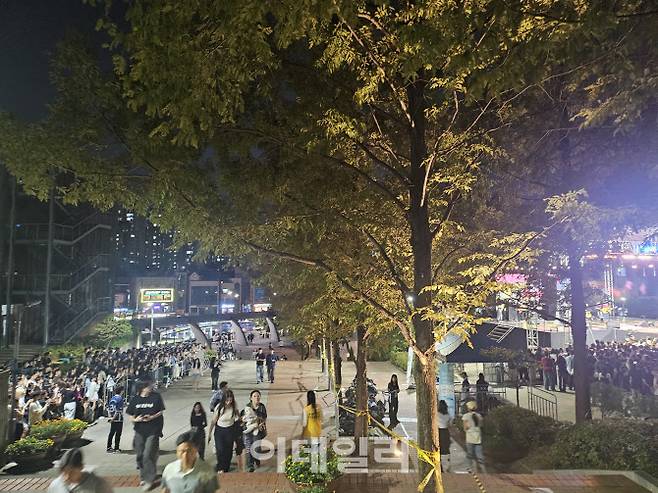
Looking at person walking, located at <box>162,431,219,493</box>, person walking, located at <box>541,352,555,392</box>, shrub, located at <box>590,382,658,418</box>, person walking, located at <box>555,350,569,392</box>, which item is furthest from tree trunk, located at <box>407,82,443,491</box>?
person walking, located at <box>555,350,569,392</box>

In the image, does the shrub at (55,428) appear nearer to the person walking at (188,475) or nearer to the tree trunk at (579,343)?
the person walking at (188,475)

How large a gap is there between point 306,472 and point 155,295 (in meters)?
48.0

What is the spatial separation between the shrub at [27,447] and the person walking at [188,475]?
5810 mm

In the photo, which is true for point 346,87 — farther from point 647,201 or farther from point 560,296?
point 560,296

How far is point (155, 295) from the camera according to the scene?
51.3 m

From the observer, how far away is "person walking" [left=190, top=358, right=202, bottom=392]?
22852 mm

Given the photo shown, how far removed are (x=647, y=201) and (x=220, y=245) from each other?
239 inches

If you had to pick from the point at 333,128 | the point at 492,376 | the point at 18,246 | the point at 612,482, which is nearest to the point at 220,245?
the point at 333,128

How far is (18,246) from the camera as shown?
112 ft

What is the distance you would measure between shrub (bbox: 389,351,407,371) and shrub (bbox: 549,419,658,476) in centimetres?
1952

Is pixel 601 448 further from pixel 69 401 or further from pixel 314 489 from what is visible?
pixel 69 401

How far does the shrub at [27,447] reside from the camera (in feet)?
28.9

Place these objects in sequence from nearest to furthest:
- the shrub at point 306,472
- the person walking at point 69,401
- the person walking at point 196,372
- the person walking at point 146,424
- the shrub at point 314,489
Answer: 1. the shrub at point 314,489
2. the shrub at point 306,472
3. the person walking at point 146,424
4. the person walking at point 69,401
5. the person walking at point 196,372

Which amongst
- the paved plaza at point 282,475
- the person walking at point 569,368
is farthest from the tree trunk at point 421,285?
the person walking at point 569,368
